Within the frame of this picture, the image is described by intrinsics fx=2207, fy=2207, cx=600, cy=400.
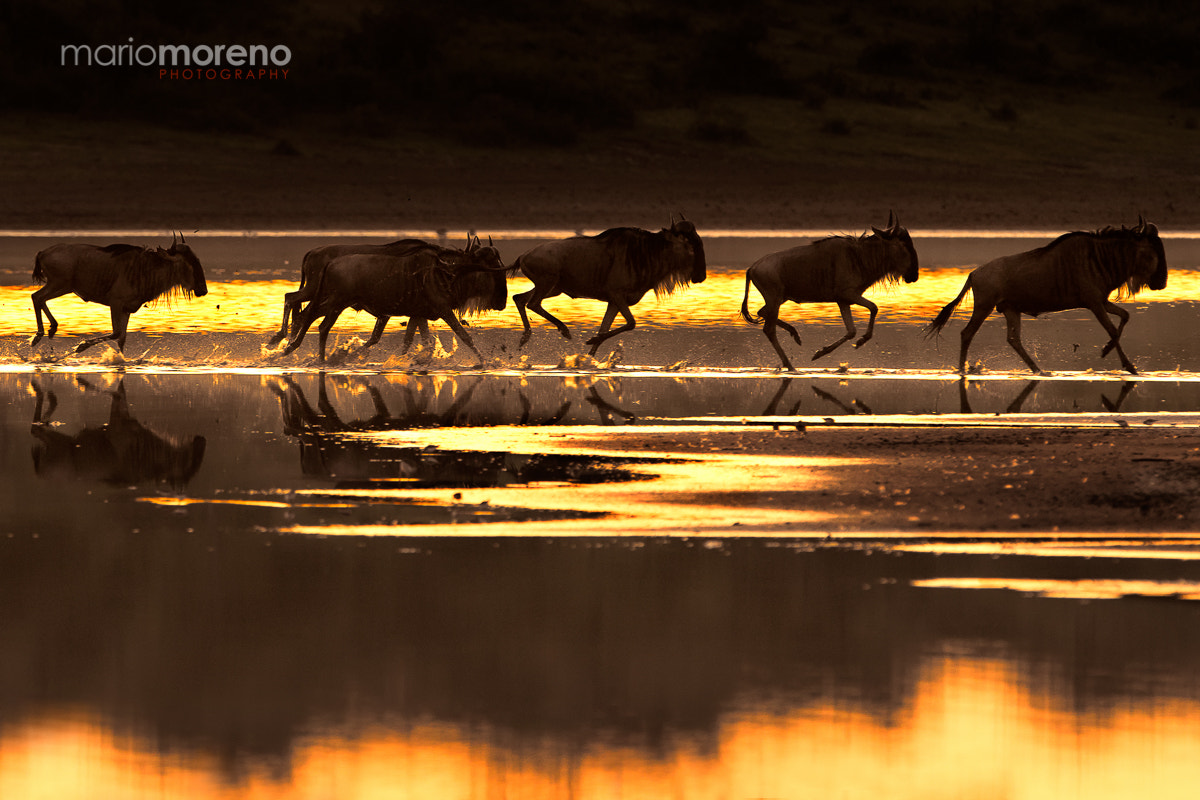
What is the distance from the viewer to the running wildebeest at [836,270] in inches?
Answer: 682

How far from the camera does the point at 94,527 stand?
9.18 metres

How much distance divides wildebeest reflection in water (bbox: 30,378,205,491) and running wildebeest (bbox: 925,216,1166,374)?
21.7 ft

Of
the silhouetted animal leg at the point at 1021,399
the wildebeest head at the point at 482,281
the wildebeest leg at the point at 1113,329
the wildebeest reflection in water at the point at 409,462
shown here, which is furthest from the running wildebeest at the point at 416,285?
the wildebeest leg at the point at 1113,329

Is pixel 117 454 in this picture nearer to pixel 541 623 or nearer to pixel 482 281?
pixel 541 623

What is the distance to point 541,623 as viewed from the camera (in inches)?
287

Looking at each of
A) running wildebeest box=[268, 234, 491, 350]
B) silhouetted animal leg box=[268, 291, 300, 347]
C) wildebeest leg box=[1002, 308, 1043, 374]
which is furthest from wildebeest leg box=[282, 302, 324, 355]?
wildebeest leg box=[1002, 308, 1043, 374]

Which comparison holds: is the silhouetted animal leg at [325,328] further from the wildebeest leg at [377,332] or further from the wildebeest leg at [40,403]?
the wildebeest leg at [40,403]

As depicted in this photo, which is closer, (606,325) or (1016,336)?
(1016,336)

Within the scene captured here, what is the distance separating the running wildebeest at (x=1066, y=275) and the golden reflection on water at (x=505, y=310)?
337 centimetres

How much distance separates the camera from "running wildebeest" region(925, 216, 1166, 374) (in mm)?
16469

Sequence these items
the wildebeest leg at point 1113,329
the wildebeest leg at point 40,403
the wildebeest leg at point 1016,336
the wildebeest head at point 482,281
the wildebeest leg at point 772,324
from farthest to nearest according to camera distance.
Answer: the wildebeest head at point 482,281 → the wildebeest leg at point 772,324 → the wildebeest leg at point 1016,336 → the wildebeest leg at point 1113,329 → the wildebeest leg at point 40,403

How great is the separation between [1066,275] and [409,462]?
693 cm

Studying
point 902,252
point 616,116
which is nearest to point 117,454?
point 902,252

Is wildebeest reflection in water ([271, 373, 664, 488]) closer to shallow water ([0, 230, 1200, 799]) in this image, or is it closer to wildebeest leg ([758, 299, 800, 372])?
shallow water ([0, 230, 1200, 799])
